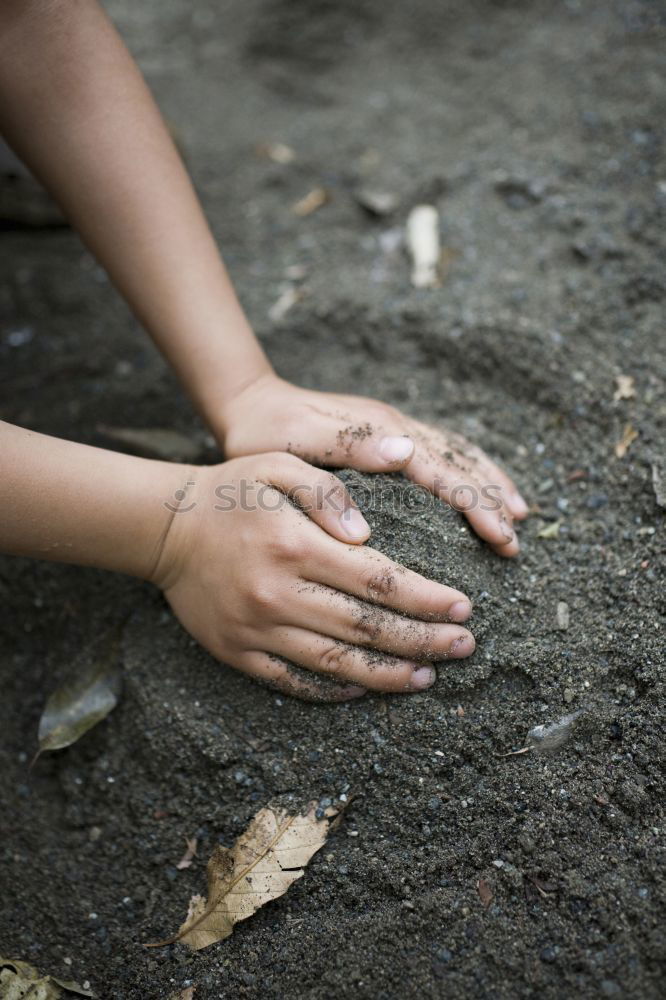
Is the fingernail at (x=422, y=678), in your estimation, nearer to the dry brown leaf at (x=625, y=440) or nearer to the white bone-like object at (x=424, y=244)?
the dry brown leaf at (x=625, y=440)

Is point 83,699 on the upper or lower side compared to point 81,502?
lower

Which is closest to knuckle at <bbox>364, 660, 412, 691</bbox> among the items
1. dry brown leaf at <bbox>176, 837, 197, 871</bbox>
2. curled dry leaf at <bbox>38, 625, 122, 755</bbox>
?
dry brown leaf at <bbox>176, 837, 197, 871</bbox>

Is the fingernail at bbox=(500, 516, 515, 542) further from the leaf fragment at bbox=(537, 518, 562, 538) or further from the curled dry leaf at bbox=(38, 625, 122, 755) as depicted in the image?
the curled dry leaf at bbox=(38, 625, 122, 755)

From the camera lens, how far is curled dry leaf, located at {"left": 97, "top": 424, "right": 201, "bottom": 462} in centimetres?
191

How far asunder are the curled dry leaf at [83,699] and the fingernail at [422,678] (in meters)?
0.63

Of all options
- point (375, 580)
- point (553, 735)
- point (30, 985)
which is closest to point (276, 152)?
point (375, 580)

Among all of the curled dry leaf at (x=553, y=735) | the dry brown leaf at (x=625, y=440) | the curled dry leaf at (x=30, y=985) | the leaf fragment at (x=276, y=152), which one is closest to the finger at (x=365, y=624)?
the curled dry leaf at (x=553, y=735)

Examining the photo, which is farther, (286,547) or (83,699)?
(83,699)

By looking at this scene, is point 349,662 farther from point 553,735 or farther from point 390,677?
point 553,735

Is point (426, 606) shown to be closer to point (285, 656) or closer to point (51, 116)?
point (285, 656)

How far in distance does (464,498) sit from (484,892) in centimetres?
71

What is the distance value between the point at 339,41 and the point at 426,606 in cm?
251

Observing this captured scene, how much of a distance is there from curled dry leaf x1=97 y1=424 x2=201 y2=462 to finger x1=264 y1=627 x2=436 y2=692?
635mm

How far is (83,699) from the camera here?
1675 millimetres
